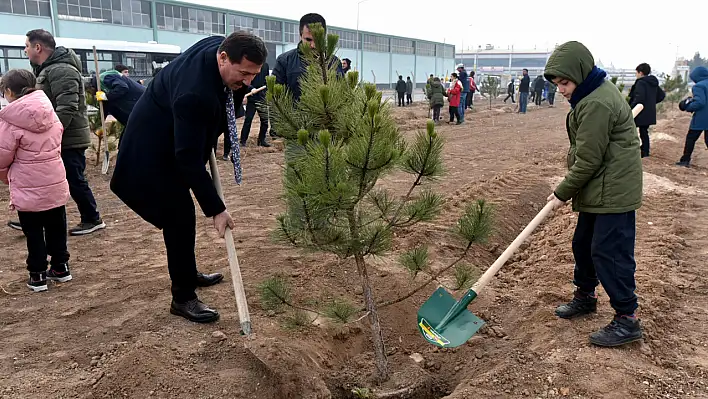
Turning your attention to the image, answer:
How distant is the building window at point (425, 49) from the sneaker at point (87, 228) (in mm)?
56634

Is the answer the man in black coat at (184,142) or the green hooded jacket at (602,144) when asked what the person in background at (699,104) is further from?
the man in black coat at (184,142)

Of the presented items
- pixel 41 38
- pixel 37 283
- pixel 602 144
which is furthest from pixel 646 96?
pixel 37 283

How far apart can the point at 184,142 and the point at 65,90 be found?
2.63 metres

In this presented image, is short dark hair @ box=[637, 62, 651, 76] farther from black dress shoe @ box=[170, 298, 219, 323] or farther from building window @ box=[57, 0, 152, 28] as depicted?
building window @ box=[57, 0, 152, 28]

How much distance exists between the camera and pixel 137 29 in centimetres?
3269

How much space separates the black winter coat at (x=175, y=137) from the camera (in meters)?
2.65

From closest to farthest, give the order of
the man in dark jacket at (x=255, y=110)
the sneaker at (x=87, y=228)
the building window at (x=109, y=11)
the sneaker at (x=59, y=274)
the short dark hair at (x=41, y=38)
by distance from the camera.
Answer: the sneaker at (x=59, y=274) < the short dark hair at (x=41, y=38) < the sneaker at (x=87, y=228) < the man in dark jacket at (x=255, y=110) < the building window at (x=109, y=11)

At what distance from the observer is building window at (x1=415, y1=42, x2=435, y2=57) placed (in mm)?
59656

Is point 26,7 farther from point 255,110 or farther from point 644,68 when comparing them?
point 644,68

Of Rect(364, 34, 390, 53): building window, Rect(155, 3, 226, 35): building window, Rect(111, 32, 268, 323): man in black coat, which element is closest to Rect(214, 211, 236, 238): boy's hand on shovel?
Rect(111, 32, 268, 323): man in black coat

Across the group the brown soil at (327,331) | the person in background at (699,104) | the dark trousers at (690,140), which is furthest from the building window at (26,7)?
the dark trousers at (690,140)

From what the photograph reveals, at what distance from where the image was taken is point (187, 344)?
3.04 metres

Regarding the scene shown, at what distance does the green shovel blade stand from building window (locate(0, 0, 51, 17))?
30429mm

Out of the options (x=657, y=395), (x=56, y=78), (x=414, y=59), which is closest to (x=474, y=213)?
(x=657, y=395)
